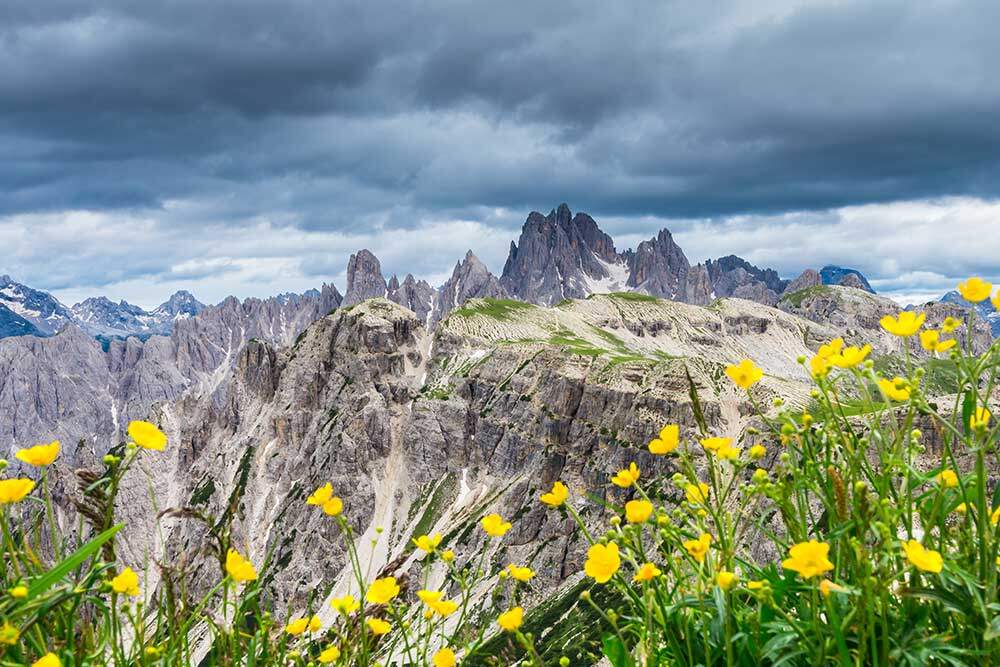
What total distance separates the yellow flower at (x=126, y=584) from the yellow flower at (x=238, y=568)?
636 millimetres

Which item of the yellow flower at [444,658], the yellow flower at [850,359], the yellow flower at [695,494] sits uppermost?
the yellow flower at [850,359]

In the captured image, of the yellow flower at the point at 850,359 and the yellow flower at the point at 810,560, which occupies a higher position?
the yellow flower at the point at 850,359

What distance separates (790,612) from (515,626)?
97.1 inches

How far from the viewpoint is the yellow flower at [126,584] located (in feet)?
13.5

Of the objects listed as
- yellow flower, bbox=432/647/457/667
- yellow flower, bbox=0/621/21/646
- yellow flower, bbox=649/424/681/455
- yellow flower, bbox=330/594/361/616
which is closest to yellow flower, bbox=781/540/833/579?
yellow flower, bbox=649/424/681/455

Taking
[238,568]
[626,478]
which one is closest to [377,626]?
[238,568]

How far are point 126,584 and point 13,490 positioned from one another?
1.05m

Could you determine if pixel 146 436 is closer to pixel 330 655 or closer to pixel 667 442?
pixel 330 655

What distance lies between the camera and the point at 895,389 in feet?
13.9

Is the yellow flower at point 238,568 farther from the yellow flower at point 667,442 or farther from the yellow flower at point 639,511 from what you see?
the yellow flower at point 667,442

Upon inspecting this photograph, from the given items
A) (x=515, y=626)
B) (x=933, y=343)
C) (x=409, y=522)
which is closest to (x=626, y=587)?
(x=515, y=626)

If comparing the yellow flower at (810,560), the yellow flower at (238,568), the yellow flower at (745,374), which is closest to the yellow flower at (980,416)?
the yellow flower at (745,374)

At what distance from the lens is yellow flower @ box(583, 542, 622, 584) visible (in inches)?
147

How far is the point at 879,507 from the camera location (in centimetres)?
359
